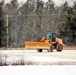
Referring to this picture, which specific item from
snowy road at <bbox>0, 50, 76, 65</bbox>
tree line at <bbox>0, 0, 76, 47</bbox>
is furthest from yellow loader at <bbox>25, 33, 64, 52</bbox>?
tree line at <bbox>0, 0, 76, 47</bbox>

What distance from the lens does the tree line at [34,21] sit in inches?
1457

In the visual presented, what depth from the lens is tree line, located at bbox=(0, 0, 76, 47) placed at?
37.0 m

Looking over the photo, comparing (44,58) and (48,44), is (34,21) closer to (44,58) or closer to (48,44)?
(48,44)

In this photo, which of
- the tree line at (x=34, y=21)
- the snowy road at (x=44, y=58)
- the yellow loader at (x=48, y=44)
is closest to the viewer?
the snowy road at (x=44, y=58)

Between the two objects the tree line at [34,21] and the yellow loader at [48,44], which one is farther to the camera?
the tree line at [34,21]

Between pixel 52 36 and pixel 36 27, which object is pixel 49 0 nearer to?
pixel 36 27

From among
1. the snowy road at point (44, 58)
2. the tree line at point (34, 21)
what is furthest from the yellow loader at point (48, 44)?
the tree line at point (34, 21)

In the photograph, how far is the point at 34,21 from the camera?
5059 centimetres

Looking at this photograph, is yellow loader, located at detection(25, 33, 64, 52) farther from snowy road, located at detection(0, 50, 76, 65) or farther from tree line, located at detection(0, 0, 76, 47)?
tree line, located at detection(0, 0, 76, 47)

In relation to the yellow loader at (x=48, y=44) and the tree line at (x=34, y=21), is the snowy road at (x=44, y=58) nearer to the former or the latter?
the yellow loader at (x=48, y=44)

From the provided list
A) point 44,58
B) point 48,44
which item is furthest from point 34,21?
point 44,58

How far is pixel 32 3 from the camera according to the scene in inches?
2377

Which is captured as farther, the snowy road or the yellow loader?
the yellow loader

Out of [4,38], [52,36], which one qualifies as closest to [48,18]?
[4,38]
